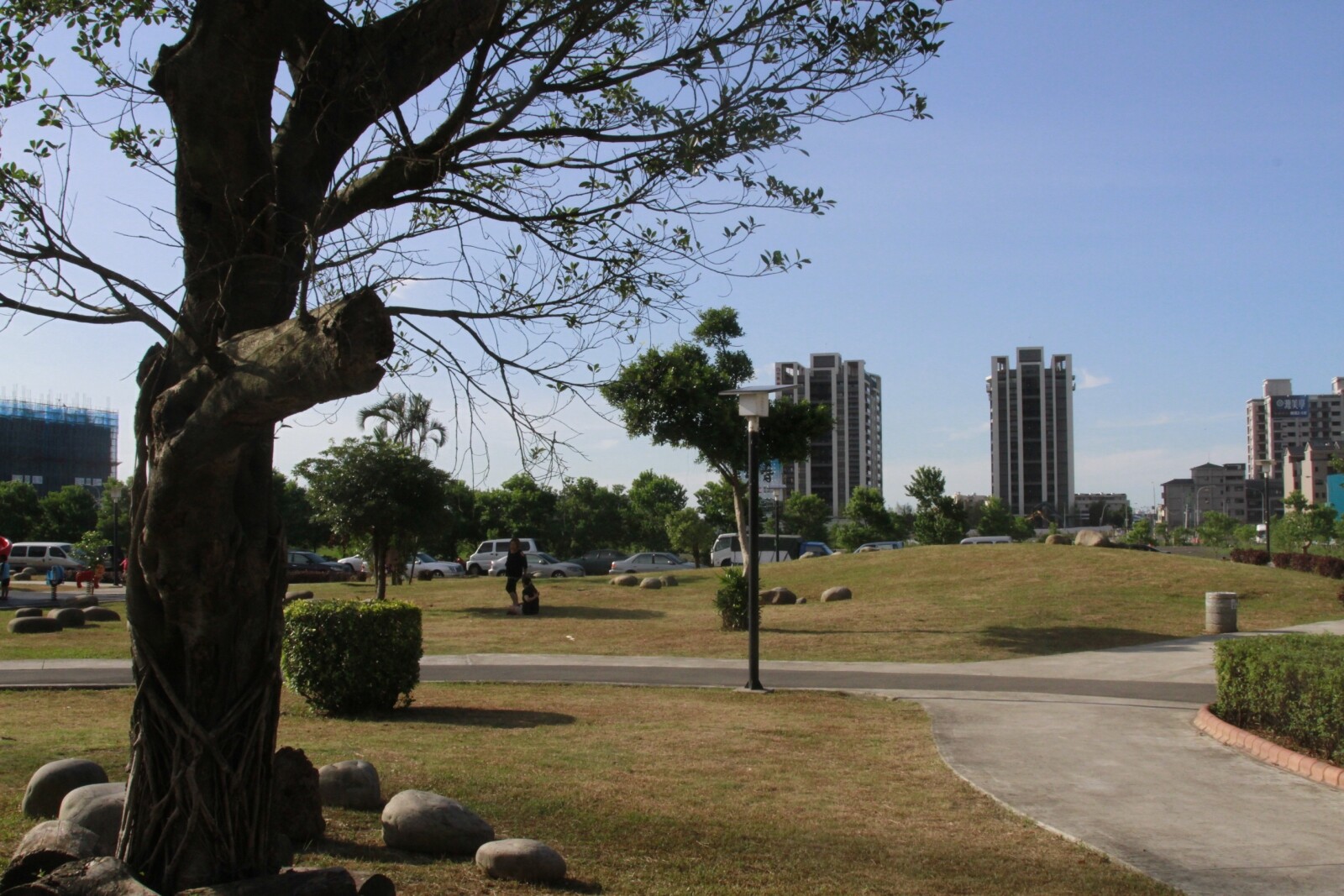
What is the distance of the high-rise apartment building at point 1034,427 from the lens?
137375mm

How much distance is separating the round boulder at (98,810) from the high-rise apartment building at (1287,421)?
550ft

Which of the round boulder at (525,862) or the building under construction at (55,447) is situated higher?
the building under construction at (55,447)

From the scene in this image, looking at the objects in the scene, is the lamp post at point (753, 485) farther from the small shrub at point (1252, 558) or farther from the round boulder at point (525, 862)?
the small shrub at point (1252, 558)

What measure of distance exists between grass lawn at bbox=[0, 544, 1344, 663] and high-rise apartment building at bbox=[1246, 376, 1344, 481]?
14306 cm

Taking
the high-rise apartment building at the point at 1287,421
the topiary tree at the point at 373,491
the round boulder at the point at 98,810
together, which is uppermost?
the high-rise apartment building at the point at 1287,421

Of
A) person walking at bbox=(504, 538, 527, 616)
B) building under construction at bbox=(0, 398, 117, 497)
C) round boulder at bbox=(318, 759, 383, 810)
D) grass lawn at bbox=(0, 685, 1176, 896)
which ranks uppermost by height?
building under construction at bbox=(0, 398, 117, 497)

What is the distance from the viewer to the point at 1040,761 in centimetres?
922

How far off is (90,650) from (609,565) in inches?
1440

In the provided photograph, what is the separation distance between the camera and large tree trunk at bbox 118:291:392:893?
414 centimetres

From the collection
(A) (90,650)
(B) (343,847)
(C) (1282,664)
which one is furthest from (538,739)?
(A) (90,650)

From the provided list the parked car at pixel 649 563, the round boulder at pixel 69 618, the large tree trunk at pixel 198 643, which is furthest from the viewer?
the parked car at pixel 649 563

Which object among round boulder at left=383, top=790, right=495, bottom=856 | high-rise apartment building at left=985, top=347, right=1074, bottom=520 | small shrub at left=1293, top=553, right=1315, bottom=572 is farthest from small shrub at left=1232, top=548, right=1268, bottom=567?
high-rise apartment building at left=985, top=347, right=1074, bottom=520

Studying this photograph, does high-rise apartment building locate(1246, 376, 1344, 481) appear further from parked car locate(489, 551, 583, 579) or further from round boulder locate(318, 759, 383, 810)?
round boulder locate(318, 759, 383, 810)

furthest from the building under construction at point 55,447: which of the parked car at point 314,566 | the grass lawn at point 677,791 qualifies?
the grass lawn at point 677,791
